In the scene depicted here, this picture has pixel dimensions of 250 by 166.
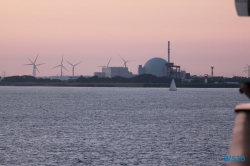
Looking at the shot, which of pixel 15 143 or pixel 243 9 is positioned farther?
pixel 15 143

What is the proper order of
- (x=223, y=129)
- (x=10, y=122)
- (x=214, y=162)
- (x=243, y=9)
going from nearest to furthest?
1. (x=243, y=9)
2. (x=214, y=162)
3. (x=223, y=129)
4. (x=10, y=122)

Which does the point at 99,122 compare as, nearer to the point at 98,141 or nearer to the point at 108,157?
the point at 98,141

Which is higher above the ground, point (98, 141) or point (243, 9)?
point (243, 9)

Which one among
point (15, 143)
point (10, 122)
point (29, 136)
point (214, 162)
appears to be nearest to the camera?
point (214, 162)

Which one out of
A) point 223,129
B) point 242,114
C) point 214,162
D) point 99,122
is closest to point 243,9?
point 242,114

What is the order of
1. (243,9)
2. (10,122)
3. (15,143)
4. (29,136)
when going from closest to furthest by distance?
(243,9), (15,143), (29,136), (10,122)

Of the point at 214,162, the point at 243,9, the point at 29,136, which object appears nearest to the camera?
the point at 243,9

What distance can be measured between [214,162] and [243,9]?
31.7m

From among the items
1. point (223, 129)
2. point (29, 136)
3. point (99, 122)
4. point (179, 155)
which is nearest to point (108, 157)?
point (179, 155)

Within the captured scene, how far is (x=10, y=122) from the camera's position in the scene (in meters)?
67.7

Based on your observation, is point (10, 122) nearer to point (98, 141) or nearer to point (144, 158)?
point (98, 141)

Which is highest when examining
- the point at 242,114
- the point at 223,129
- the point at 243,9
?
the point at 243,9

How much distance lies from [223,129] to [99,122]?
1610cm

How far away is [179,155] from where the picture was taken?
3653 cm
